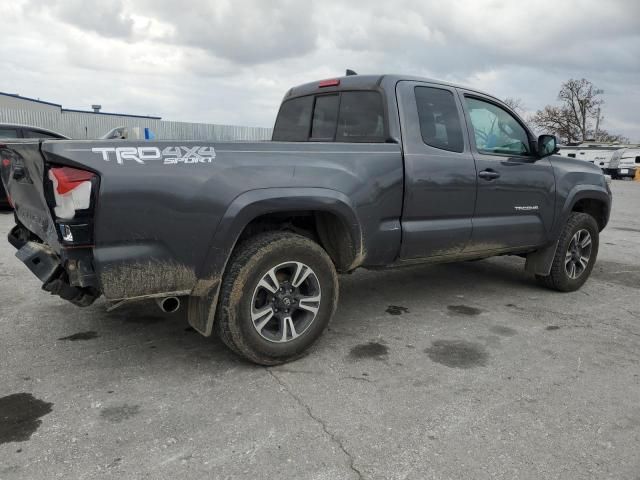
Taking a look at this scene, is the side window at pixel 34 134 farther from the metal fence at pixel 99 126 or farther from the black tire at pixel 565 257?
the metal fence at pixel 99 126

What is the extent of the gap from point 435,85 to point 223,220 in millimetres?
2234

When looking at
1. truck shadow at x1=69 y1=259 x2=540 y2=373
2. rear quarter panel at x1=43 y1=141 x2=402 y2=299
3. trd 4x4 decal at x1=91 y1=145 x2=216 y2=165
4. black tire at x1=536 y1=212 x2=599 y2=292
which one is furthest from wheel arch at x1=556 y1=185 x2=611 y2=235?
trd 4x4 decal at x1=91 y1=145 x2=216 y2=165

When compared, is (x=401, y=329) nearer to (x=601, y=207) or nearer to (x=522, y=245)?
(x=522, y=245)

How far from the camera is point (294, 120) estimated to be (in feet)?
15.8

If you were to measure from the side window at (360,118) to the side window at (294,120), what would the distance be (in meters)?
0.47

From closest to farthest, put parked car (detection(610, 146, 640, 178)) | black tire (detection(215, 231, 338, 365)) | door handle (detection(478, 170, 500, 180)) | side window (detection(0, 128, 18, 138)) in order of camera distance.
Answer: black tire (detection(215, 231, 338, 365)) < door handle (detection(478, 170, 500, 180)) < side window (detection(0, 128, 18, 138)) < parked car (detection(610, 146, 640, 178))

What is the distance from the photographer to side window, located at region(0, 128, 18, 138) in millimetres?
9148

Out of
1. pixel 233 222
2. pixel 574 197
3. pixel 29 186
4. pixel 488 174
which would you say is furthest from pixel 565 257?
pixel 29 186

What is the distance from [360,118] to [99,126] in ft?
74.0

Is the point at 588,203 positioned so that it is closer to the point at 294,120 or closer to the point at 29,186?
the point at 294,120

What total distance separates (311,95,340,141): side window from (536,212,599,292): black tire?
8.51 feet

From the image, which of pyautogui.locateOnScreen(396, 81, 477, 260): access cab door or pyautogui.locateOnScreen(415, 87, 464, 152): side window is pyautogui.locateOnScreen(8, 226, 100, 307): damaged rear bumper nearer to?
pyautogui.locateOnScreen(396, 81, 477, 260): access cab door

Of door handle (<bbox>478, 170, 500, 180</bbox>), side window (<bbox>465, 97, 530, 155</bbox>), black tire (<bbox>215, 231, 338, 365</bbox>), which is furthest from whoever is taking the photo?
side window (<bbox>465, 97, 530, 155</bbox>)

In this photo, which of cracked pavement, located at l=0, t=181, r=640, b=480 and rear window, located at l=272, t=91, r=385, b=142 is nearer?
cracked pavement, located at l=0, t=181, r=640, b=480
